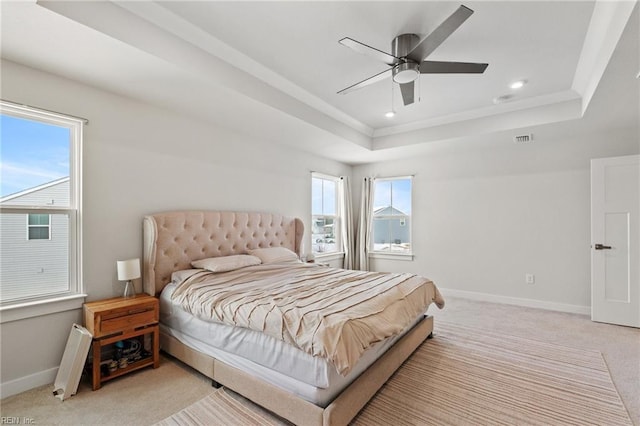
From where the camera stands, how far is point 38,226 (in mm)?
2469

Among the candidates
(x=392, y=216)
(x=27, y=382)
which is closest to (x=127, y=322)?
(x=27, y=382)

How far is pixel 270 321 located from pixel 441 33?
2.25 m

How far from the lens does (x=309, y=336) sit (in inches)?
68.9

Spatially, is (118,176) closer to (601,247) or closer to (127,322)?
(127,322)

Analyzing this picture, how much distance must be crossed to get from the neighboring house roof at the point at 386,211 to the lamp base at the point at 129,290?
14.6 feet

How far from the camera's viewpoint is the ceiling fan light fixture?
2.38 m

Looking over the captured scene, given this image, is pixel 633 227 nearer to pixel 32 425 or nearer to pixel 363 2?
pixel 363 2

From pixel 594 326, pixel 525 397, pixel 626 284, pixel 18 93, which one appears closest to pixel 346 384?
pixel 525 397

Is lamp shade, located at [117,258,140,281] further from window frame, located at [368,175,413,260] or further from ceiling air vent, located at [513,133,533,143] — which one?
ceiling air vent, located at [513,133,533,143]

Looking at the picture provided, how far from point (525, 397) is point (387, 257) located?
3.76 m

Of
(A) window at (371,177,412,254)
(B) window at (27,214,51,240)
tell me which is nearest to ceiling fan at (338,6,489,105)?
(B) window at (27,214,51,240)

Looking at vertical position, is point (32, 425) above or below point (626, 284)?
below

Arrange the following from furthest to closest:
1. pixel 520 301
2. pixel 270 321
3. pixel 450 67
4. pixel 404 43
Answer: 1. pixel 520 301
2. pixel 404 43
3. pixel 450 67
4. pixel 270 321

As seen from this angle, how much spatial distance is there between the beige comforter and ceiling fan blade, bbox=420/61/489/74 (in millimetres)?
1916
